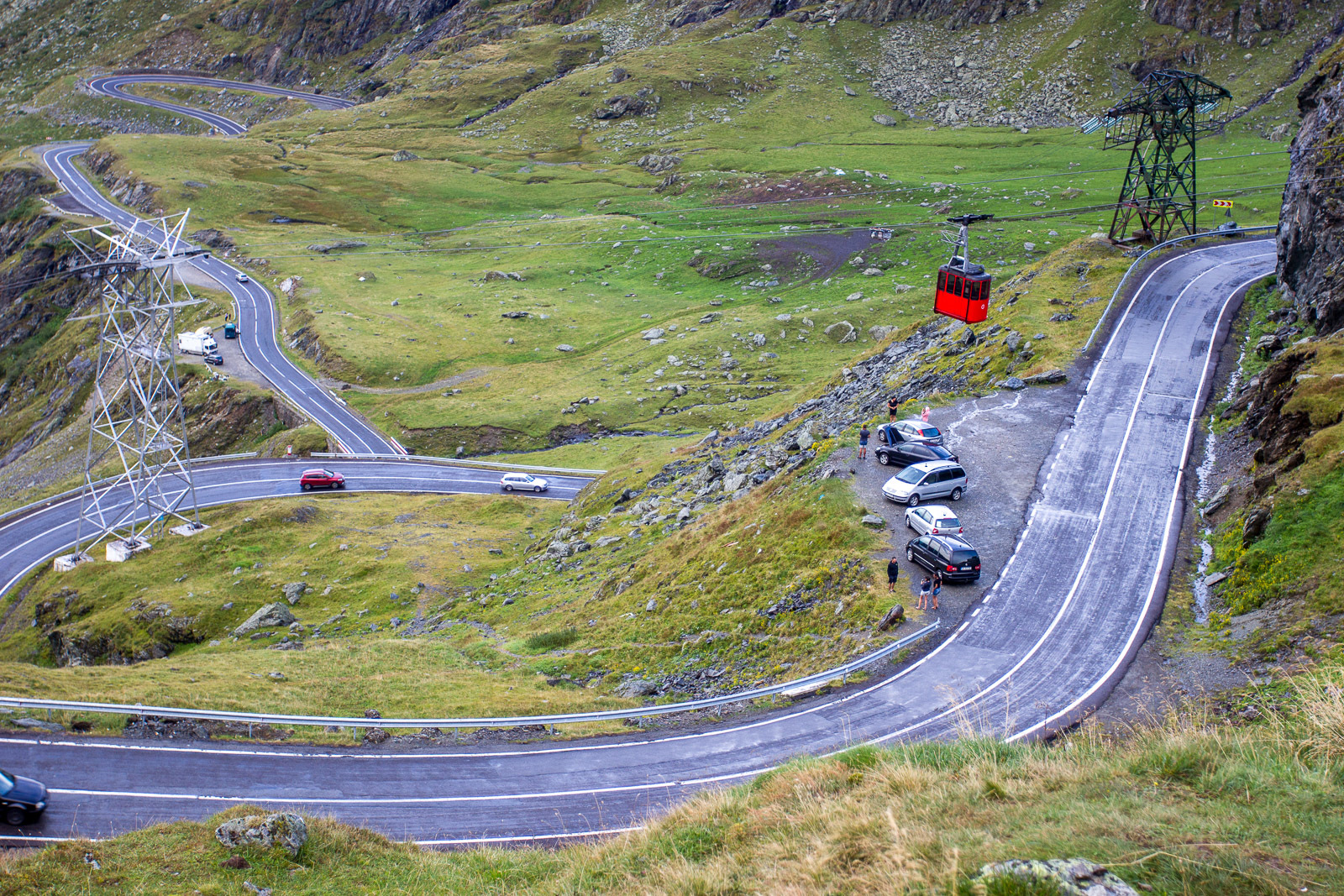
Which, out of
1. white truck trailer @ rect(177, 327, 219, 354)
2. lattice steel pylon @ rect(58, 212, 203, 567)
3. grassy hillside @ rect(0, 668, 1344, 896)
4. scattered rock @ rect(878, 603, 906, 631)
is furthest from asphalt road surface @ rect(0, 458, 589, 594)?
grassy hillside @ rect(0, 668, 1344, 896)

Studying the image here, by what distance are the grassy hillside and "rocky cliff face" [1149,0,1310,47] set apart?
192m

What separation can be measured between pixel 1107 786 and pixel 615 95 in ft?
674

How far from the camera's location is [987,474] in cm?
4053

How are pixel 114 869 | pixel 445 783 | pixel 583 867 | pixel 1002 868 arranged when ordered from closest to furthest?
pixel 1002 868, pixel 583 867, pixel 114 869, pixel 445 783

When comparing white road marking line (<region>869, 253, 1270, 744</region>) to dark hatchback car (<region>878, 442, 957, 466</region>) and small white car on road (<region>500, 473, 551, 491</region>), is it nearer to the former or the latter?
dark hatchback car (<region>878, 442, 957, 466</region>)

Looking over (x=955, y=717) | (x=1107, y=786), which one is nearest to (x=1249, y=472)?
(x=955, y=717)

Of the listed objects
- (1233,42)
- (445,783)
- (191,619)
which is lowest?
(191,619)

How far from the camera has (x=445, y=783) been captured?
24.6m

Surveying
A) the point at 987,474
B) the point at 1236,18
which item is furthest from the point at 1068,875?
the point at 1236,18

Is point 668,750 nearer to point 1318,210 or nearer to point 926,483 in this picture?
point 926,483

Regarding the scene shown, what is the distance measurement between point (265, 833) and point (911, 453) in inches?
1235

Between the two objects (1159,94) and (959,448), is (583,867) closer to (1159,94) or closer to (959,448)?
(959,448)

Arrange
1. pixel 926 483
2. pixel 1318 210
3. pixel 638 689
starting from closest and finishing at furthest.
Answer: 1. pixel 638 689
2. pixel 926 483
3. pixel 1318 210

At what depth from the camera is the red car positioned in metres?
71.7
